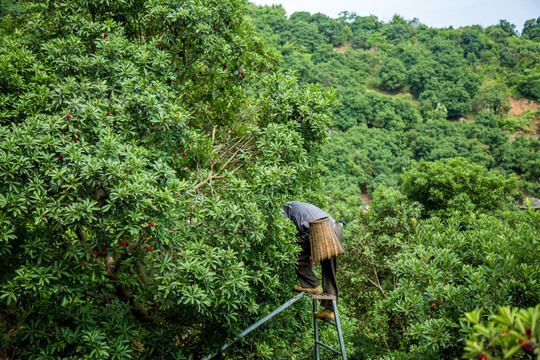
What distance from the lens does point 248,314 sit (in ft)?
15.3

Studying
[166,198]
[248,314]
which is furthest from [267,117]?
[248,314]

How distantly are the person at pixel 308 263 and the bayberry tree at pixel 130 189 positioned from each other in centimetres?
28

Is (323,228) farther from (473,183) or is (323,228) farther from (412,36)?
(412,36)

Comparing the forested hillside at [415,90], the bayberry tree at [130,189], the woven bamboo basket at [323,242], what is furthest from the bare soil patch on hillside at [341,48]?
the woven bamboo basket at [323,242]

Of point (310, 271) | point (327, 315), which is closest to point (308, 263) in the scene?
point (310, 271)

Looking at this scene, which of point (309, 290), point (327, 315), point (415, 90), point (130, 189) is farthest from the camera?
point (415, 90)

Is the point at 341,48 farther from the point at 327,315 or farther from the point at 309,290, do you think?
the point at 327,315

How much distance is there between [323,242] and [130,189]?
2554 millimetres

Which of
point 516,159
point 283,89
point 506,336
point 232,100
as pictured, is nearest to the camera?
point 506,336

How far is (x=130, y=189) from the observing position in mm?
3373

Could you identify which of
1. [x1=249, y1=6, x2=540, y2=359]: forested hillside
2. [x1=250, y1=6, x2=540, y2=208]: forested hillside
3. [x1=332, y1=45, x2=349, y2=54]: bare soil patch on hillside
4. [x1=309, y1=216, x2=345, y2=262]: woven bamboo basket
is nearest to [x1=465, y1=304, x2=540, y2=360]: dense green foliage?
[x1=249, y1=6, x2=540, y2=359]: forested hillside

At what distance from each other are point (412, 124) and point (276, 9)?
6289 centimetres

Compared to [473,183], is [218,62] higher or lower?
higher

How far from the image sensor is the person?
15.7 feet
